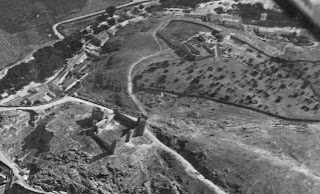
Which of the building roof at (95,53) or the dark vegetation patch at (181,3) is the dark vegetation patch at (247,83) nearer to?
the building roof at (95,53)

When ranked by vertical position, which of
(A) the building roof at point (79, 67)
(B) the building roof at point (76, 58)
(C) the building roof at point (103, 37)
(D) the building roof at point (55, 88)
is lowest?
(D) the building roof at point (55, 88)

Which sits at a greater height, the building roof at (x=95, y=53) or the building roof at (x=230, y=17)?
the building roof at (x=230, y=17)

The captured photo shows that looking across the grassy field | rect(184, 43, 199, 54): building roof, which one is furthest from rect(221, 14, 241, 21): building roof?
rect(184, 43, 199, 54): building roof

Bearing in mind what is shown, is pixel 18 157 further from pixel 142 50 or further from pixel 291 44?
pixel 291 44

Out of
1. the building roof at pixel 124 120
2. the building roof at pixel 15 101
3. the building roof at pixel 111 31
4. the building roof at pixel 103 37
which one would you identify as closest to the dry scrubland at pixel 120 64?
the building roof at pixel 111 31

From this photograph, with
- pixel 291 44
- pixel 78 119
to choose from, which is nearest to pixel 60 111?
pixel 78 119

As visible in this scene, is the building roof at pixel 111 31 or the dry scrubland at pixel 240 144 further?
the building roof at pixel 111 31

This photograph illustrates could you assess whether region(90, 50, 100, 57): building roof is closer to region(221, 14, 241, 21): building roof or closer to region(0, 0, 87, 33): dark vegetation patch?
region(0, 0, 87, 33): dark vegetation patch
